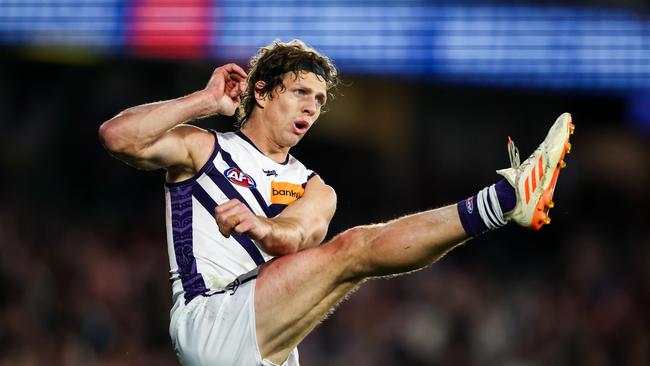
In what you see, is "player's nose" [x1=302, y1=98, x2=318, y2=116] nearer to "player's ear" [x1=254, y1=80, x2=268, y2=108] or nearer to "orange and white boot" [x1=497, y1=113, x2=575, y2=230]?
"player's ear" [x1=254, y1=80, x2=268, y2=108]

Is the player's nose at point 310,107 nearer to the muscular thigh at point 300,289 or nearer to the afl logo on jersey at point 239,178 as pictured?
the afl logo on jersey at point 239,178

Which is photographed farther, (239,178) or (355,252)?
(239,178)

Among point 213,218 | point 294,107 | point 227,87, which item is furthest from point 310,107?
point 213,218

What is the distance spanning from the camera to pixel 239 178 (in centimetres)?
579

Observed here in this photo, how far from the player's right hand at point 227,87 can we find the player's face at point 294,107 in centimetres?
34

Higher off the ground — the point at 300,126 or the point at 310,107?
the point at 310,107

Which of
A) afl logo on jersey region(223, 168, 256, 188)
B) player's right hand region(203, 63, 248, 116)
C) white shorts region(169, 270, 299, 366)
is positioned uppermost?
player's right hand region(203, 63, 248, 116)

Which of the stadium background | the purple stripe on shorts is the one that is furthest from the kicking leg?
the stadium background

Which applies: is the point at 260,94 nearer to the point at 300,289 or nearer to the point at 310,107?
the point at 310,107

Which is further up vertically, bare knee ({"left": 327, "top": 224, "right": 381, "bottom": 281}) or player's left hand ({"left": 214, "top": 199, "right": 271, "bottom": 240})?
player's left hand ({"left": 214, "top": 199, "right": 271, "bottom": 240})

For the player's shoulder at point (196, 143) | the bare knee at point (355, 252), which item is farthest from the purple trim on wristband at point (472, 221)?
the player's shoulder at point (196, 143)

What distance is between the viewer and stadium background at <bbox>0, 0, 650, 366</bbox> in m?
9.20

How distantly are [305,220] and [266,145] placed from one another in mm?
575

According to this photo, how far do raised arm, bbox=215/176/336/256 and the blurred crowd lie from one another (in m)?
4.42
